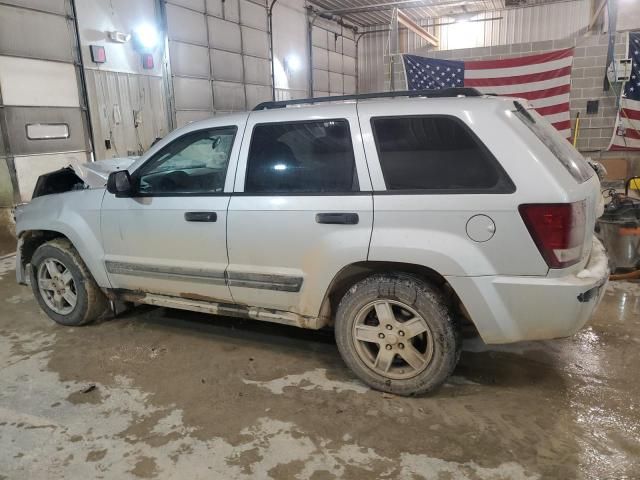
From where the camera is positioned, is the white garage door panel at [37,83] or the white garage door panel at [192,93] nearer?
the white garage door panel at [37,83]

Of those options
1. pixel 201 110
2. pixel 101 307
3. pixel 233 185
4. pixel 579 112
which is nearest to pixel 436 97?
pixel 233 185

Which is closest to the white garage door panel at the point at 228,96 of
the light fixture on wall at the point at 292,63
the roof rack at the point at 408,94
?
the light fixture on wall at the point at 292,63

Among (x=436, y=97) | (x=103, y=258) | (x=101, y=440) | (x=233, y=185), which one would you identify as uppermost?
(x=436, y=97)

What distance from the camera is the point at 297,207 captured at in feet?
9.62

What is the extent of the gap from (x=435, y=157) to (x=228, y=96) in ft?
35.8

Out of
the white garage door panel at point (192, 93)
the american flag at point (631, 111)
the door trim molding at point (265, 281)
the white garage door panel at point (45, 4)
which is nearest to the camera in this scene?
the door trim molding at point (265, 281)

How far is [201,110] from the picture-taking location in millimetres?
11625

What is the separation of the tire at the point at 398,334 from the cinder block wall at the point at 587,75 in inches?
291

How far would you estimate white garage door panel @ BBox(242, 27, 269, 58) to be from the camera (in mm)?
13156

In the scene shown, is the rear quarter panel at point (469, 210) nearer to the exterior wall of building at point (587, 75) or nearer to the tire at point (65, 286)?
the tire at point (65, 286)

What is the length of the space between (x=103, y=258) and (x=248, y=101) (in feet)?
34.3

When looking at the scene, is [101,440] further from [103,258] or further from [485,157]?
[485,157]

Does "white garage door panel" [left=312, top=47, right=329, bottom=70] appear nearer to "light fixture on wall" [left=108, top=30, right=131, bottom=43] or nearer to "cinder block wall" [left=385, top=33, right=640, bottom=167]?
"cinder block wall" [left=385, top=33, right=640, bottom=167]

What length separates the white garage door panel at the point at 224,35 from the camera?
1192cm
